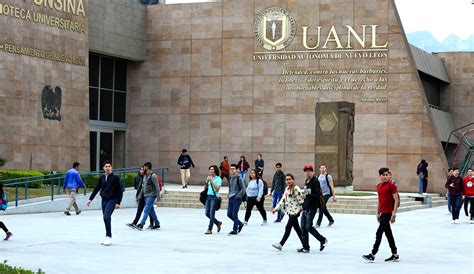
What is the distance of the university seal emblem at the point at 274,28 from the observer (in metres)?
40.7

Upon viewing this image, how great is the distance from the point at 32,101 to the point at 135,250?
18917 mm

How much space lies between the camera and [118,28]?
4131 cm

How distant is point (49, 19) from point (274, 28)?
10.2m

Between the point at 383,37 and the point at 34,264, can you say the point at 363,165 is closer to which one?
the point at 383,37

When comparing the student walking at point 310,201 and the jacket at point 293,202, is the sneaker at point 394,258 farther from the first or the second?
the jacket at point 293,202

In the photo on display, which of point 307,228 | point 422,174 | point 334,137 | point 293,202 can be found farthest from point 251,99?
point 307,228

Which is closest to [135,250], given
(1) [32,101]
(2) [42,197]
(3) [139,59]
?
(2) [42,197]

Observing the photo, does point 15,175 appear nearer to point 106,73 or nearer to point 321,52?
point 106,73

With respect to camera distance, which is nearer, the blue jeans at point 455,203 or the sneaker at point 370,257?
the sneaker at point 370,257

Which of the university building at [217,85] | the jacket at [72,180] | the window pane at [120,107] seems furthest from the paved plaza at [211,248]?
the window pane at [120,107]

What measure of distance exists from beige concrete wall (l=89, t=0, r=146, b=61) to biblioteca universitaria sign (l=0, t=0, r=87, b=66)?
163 cm

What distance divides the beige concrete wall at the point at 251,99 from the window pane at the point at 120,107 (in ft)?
1.24

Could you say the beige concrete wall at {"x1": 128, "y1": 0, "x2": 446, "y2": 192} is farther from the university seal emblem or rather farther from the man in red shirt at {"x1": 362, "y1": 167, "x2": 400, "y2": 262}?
the man in red shirt at {"x1": 362, "y1": 167, "x2": 400, "y2": 262}

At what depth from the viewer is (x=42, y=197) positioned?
28.7 meters
